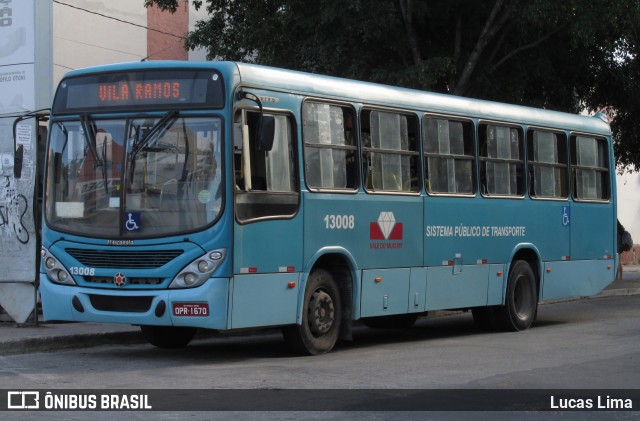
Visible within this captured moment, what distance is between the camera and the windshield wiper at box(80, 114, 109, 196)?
12.1 metres

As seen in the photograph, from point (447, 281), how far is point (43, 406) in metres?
7.45

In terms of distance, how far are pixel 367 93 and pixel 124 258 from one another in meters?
3.81

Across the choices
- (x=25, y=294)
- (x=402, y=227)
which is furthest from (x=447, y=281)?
(x=25, y=294)

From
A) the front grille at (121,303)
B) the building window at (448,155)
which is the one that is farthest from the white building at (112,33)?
the front grille at (121,303)

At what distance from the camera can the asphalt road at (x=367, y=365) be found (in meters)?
10.3

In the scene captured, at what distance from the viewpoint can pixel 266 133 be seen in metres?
11.8

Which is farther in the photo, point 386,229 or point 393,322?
point 393,322

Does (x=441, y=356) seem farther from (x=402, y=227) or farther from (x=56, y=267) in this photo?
(x=56, y=267)

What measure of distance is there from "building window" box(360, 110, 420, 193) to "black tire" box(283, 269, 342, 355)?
55.9 inches

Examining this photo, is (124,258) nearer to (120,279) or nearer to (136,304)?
(120,279)

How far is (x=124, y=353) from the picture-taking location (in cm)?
1308

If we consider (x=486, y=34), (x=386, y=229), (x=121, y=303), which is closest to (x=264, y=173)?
(x=121, y=303)

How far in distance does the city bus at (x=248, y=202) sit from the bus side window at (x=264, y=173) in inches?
0.8

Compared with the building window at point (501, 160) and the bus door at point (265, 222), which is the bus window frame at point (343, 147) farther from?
the building window at point (501, 160)
